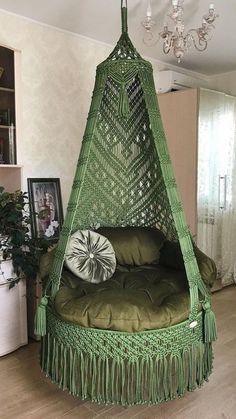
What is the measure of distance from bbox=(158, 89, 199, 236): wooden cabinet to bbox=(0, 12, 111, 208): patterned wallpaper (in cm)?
86

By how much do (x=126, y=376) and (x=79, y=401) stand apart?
51 centimetres

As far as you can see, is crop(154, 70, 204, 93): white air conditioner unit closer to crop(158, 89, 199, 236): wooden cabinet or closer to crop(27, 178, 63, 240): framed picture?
crop(158, 89, 199, 236): wooden cabinet

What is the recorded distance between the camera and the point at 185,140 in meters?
3.55

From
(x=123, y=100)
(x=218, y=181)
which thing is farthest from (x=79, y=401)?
(x=218, y=181)

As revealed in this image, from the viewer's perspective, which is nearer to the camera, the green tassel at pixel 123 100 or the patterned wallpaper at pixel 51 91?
the green tassel at pixel 123 100

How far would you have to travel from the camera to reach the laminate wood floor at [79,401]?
1.88m

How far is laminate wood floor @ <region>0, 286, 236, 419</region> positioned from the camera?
1.88 meters

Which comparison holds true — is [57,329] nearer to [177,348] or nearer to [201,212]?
[177,348]

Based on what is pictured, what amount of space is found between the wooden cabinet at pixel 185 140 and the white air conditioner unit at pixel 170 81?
0.38 feet

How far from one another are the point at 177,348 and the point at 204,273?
19.7 inches

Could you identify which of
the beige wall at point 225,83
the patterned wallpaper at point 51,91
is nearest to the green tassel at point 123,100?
the patterned wallpaper at point 51,91

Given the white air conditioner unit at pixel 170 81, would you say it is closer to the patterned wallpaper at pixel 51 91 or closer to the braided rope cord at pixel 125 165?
the patterned wallpaper at pixel 51 91

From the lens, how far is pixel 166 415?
1879mm

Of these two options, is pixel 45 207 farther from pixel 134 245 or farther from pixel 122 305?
pixel 122 305
